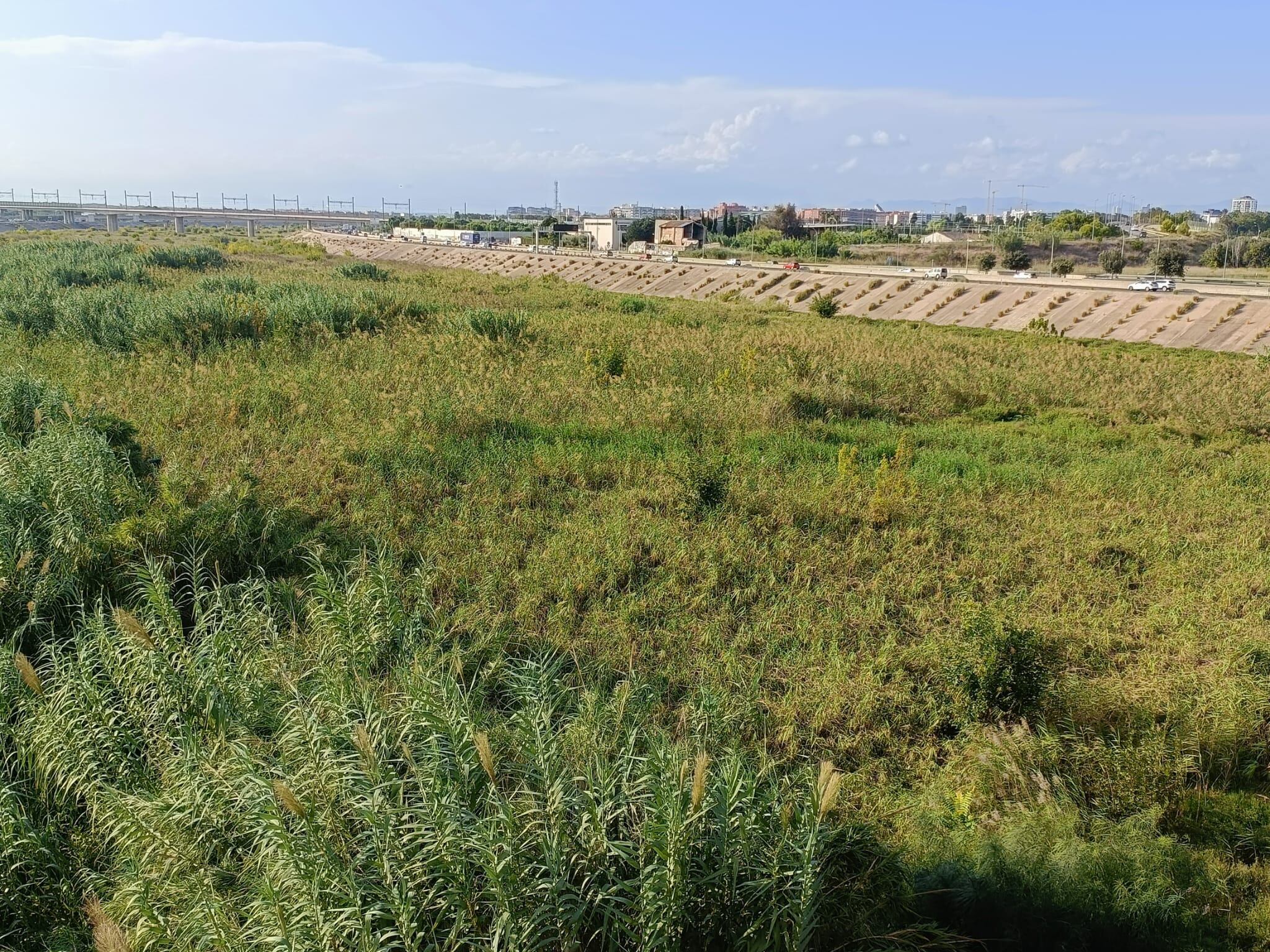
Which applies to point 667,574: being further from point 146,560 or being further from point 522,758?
point 146,560

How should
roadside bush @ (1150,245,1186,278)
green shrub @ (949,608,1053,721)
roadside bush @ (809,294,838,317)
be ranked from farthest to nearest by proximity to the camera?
roadside bush @ (1150,245,1186,278), roadside bush @ (809,294,838,317), green shrub @ (949,608,1053,721)

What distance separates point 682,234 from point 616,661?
271 feet

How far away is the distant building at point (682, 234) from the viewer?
276ft

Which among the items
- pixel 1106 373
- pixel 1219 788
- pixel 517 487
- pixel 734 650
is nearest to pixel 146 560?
pixel 517 487

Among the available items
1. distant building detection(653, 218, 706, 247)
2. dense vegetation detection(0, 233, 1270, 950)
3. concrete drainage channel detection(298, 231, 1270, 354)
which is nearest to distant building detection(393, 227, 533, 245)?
distant building detection(653, 218, 706, 247)

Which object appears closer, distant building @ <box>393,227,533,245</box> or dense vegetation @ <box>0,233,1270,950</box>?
dense vegetation @ <box>0,233,1270,950</box>

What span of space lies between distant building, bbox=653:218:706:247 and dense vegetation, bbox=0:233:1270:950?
72970mm

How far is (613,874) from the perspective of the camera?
328cm

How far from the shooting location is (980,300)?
3600cm

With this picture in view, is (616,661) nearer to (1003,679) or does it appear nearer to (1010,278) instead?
(1003,679)

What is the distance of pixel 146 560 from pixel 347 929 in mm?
4347

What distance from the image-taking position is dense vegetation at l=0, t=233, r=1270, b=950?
3348mm

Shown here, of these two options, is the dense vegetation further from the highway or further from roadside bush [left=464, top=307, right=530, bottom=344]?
the highway

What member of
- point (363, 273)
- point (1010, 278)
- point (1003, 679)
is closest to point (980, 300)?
point (1010, 278)
